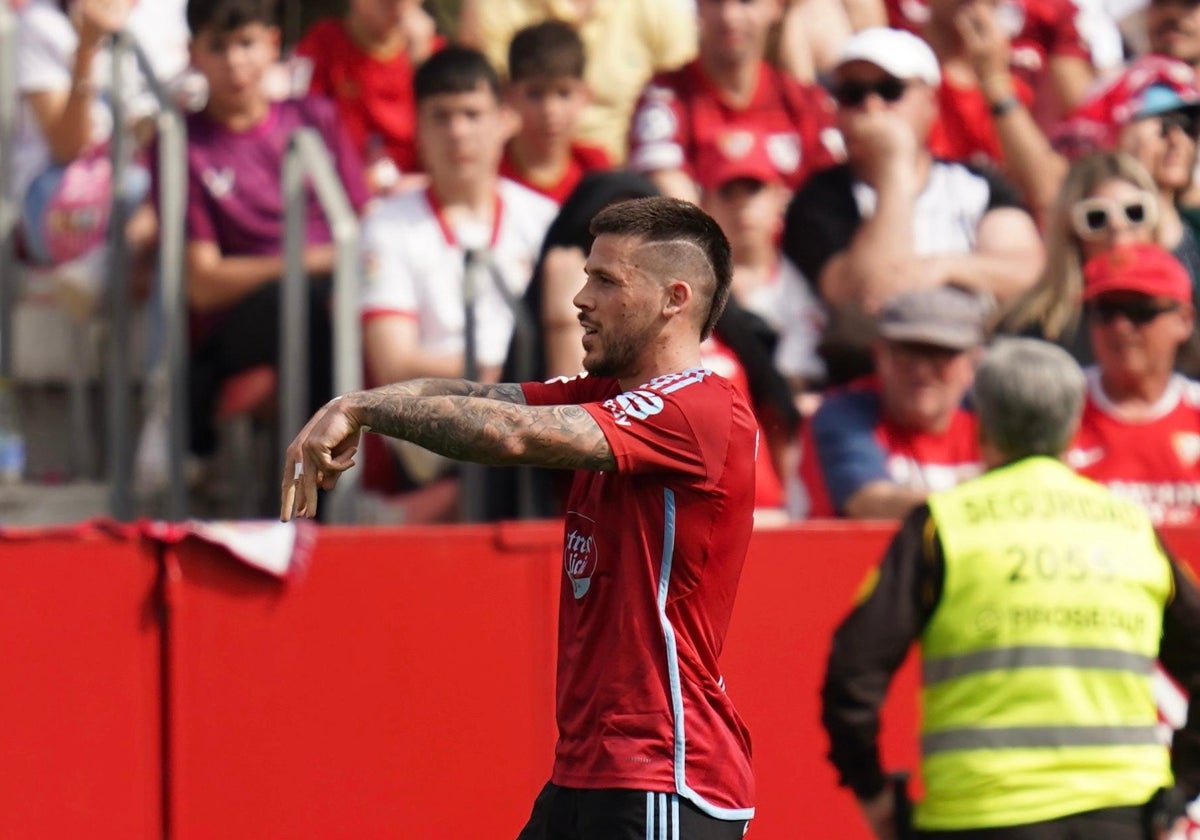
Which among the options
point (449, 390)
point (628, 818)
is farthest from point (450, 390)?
point (628, 818)

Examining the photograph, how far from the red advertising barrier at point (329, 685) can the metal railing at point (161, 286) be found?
110 cm

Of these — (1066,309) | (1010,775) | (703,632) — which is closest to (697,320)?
(703,632)

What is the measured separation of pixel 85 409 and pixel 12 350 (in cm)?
39

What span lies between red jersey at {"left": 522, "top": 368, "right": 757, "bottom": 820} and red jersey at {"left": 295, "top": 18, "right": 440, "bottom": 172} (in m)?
4.56

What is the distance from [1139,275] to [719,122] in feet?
6.50

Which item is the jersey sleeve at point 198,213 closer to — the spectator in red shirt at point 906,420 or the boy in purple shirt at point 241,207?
the boy in purple shirt at point 241,207

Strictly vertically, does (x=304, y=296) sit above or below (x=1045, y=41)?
below

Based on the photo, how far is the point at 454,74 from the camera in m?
7.36

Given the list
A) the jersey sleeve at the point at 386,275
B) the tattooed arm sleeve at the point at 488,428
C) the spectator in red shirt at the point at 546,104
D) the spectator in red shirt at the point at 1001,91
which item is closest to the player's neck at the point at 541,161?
the spectator in red shirt at the point at 546,104

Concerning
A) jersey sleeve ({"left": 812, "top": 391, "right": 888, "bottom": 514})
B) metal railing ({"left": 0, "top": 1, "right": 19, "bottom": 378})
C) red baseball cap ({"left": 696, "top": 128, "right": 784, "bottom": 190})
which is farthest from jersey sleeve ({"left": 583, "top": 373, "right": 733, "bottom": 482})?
metal railing ({"left": 0, "top": 1, "right": 19, "bottom": 378})

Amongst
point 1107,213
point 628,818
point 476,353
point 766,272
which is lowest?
point 628,818

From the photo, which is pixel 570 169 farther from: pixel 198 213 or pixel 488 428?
pixel 488 428

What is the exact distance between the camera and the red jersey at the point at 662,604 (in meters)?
3.80

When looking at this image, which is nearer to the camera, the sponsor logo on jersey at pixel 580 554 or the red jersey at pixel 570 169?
the sponsor logo on jersey at pixel 580 554
